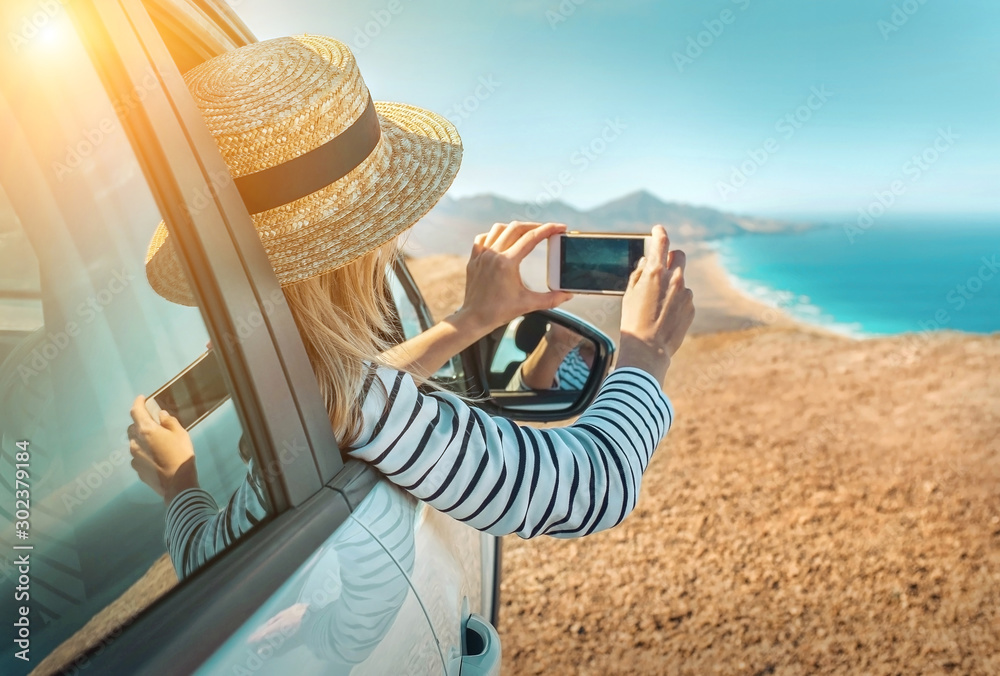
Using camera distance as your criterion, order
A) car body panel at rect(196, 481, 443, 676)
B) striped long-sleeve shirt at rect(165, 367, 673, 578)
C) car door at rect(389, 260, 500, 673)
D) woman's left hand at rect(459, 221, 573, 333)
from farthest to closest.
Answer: woman's left hand at rect(459, 221, 573, 333)
car door at rect(389, 260, 500, 673)
striped long-sleeve shirt at rect(165, 367, 673, 578)
car body panel at rect(196, 481, 443, 676)

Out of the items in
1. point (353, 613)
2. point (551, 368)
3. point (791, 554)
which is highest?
point (353, 613)

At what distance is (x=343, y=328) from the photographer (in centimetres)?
118

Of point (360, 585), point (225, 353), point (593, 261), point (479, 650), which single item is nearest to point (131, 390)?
point (225, 353)

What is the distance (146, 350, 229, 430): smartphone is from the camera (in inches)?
33.1

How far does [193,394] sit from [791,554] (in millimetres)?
3279

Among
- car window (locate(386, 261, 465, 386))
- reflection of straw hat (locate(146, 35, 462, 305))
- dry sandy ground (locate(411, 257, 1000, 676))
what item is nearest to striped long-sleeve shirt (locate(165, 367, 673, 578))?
reflection of straw hat (locate(146, 35, 462, 305))

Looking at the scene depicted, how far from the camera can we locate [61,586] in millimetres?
715

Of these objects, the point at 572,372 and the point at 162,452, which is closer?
the point at 162,452

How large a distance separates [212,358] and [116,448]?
181 millimetres

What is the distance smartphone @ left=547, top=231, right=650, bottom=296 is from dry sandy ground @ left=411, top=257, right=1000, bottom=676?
1.75m

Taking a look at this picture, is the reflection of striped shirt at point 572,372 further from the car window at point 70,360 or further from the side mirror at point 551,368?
the car window at point 70,360

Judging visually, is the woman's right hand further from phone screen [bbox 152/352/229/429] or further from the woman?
phone screen [bbox 152/352/229/429]

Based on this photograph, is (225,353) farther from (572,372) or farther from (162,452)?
(572,372)

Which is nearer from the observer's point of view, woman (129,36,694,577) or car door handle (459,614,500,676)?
woman (129,36,694,577)
